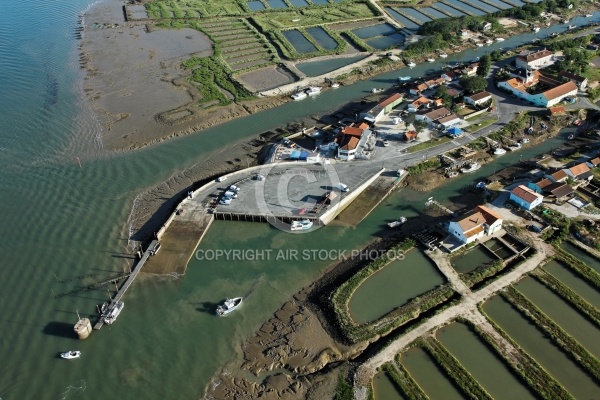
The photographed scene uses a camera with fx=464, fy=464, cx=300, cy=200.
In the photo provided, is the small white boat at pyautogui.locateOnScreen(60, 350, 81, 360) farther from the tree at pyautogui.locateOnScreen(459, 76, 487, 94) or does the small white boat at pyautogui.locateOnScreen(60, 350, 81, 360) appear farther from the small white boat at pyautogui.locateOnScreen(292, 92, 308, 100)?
the tree at pyautogui.locateOnScreen(459, 76, 487, 94)

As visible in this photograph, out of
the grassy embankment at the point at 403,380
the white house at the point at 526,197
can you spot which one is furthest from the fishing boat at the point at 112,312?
the white house at the point at 526,197

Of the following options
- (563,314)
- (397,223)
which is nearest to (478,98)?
(397,223)

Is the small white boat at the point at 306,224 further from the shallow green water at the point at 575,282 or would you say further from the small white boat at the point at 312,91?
the small white boat at the point at 312,91

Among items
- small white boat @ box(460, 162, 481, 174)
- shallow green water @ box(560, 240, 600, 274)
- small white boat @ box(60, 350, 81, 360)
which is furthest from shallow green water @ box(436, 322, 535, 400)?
small white boat @ box(60, 350, 81, 360)

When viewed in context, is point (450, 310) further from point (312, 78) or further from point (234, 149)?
point (312, 78)

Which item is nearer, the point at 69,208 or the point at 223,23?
the point at 69,208

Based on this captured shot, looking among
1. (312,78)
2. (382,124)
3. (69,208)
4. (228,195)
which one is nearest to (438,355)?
(228,195)

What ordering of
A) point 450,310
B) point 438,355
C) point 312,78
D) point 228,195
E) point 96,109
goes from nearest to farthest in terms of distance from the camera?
point 438,355
point 450,310
point 228,195
point 96,109
point 312,78
